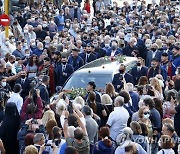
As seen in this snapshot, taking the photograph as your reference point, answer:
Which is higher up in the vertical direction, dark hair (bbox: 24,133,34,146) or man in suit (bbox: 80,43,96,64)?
dark hair (bbox: 24,133,34,146)

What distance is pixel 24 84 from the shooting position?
65.0 ft

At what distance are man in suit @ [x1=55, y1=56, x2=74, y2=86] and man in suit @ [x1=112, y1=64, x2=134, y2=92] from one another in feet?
7.38

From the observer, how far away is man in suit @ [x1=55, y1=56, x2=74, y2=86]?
21.9 metres

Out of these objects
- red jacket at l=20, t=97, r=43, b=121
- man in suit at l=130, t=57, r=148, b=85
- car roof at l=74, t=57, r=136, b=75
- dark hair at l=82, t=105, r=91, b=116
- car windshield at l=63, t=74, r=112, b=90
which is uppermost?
dark hair at l=82, t=105, r=91, b=116

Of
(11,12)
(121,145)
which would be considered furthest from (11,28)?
(121,145)

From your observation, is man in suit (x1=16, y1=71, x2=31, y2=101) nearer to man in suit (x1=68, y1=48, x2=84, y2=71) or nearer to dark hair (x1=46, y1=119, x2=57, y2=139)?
man in suit (x1=68, y1=48, x2=84, y2=71)

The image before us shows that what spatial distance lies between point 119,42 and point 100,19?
309 inches

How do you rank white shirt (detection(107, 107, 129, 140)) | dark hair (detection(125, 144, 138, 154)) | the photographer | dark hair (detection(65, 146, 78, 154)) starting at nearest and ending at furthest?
dark hair (detection(65, 146, 78, 154))
dark hair (detection(125, 144, 138, 154))
white shirt (detection(107, 107, 129, 140))
the photographer

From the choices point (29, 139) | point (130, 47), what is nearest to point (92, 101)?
point (29, 139)

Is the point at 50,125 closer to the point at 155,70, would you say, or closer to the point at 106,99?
the point at 106,99

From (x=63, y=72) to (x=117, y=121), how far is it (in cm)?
696

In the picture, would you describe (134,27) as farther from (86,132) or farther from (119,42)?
(86,132)

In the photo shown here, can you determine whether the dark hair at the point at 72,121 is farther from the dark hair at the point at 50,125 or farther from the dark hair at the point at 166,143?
the dark hair at the point at 166,143

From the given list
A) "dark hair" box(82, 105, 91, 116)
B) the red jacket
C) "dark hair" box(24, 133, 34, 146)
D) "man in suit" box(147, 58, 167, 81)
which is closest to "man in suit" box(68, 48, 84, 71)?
"man in suit" box(147, 58, 167, 81)
